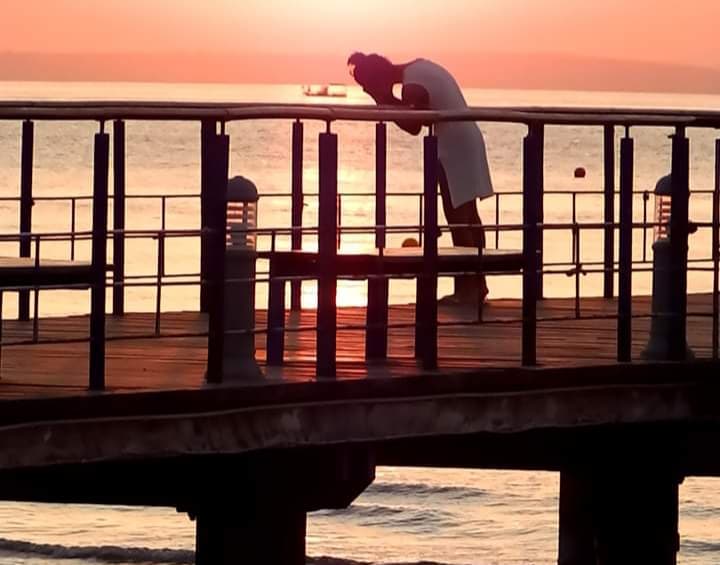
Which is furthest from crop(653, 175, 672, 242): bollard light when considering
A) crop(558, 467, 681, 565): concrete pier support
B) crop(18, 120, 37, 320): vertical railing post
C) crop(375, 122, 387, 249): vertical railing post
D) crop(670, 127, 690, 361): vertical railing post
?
crop(18, 120, 37, 320): vertical railing post

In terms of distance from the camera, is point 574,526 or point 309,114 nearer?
point 309,114

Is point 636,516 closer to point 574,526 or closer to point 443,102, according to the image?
point 574,526

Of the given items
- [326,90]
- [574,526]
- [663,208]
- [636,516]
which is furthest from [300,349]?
A: [326,90]

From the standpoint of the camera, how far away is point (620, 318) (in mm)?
10289

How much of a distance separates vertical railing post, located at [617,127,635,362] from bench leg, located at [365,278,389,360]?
44.0 inches

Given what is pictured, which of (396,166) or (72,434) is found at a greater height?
(396,166)

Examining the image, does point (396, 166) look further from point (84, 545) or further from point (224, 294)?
point (224, 294)

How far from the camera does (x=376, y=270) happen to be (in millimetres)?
10148

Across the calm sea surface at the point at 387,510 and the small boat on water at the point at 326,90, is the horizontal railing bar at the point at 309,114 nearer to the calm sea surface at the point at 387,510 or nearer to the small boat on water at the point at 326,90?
the calm sea surface at the point at 387,510

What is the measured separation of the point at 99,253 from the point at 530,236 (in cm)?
207

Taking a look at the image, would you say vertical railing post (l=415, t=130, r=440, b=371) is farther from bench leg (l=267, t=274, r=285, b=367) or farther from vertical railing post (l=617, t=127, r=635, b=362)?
vertical railing post (l=617, t=127, r=635, b=362)

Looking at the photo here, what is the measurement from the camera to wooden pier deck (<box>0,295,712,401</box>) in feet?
32.4

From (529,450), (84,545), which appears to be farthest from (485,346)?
(84,545)

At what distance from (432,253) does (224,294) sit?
0.98 m
